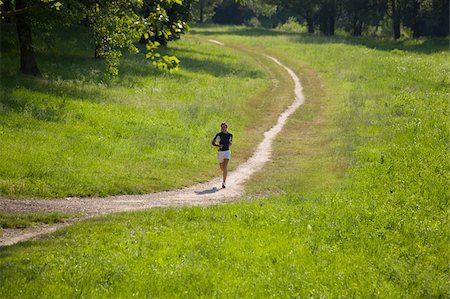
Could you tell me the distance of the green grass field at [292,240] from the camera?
11.1m

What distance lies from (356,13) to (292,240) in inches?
3022

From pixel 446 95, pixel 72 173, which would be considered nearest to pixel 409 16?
pixel 446 95

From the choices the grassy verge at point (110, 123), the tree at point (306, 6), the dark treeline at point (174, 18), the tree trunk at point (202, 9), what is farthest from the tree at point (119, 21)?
the tree trunk at point (202, 9)

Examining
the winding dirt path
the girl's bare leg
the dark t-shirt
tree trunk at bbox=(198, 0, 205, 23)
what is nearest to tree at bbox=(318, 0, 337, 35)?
tree trunk at bbox=(198, 0, 205, 23)

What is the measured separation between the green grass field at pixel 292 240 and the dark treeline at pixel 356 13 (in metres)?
41.0

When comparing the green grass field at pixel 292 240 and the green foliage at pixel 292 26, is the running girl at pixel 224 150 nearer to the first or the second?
the green grass field at pixel 292 240

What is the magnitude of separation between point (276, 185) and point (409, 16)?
69653mm

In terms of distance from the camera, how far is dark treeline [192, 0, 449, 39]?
78.5m

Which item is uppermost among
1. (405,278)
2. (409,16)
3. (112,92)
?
(409,16)

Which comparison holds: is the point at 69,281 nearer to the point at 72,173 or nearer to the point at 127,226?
the point at 127,226

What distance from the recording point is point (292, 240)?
13.7 meters

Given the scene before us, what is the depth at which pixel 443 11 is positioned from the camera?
2985 inches

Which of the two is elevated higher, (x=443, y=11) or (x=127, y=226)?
(x=443, y=11)

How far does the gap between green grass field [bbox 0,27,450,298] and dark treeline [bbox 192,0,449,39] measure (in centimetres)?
4097
